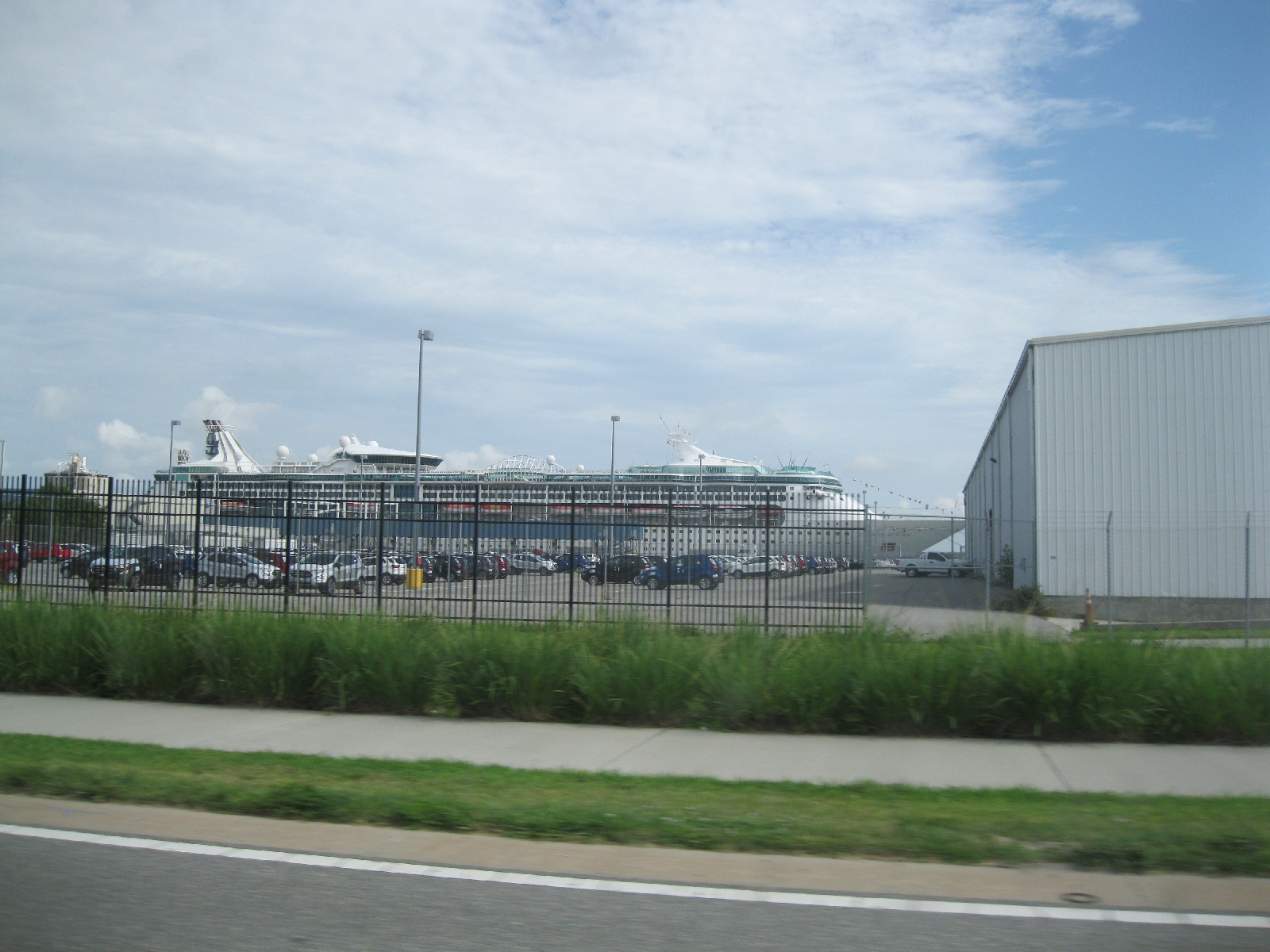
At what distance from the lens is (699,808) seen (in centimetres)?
645

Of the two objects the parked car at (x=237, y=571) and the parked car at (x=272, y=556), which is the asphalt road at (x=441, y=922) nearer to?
the parked car at (x=237, y=571)

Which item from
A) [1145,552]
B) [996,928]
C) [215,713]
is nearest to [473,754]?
[215,713]

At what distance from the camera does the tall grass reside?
9102 millimetres

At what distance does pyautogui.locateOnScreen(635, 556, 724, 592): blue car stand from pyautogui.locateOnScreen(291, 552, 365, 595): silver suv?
4.04 meters

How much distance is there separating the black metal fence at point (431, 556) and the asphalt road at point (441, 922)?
8.05 metres

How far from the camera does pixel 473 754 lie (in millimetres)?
8445

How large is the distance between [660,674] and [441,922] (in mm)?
5381

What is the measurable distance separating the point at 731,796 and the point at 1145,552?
1832 centimetres

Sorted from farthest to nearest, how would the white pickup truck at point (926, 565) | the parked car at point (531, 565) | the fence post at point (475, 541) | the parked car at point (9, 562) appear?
the white pickup truck at point (926, 565) → the parked car at point (9, 562) → the parked car at point (531, 565) → the fence post at point (475, 541)

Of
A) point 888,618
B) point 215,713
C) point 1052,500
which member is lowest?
point 215,713

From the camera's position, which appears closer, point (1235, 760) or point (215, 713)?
point (1235, 760)

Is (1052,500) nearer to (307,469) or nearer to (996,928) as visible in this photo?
(996,928)

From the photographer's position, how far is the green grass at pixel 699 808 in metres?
5.62

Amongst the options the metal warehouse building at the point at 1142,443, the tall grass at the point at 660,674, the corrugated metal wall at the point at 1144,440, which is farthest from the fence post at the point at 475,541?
the corrugated metal wall at the point at 1144,440
